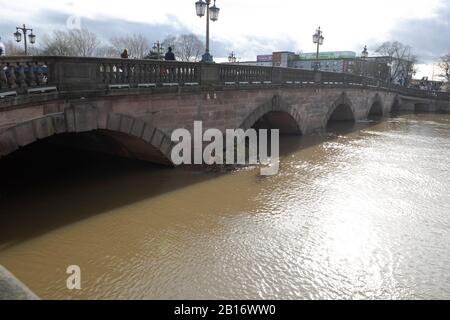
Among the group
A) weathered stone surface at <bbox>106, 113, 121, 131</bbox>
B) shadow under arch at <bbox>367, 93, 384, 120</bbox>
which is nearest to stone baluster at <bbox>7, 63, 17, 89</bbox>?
weathered stone surface at <bbox>106, 113, 121, 131</bbox>

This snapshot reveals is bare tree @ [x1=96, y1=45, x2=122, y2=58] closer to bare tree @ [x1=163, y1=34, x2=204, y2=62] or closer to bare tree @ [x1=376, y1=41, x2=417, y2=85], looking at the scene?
bare tree @ [x1=163, y1=34, x2=204, y2=62]

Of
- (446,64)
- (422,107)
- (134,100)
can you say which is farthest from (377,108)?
(446,64)

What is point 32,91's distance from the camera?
7672mm

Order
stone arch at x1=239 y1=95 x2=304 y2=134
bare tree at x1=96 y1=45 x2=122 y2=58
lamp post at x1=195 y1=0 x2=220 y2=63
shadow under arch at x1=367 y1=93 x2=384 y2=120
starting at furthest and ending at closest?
bare tree at x1=96 y1=45 x2=122 y2=58 < shadow under arch at x1=367 y1=93 x2=384 y2=120 < stone arch at x1=239 y1=95 x2=304 y2=134 < lamp post at x1=195 y1=0 x2=220 y2=63

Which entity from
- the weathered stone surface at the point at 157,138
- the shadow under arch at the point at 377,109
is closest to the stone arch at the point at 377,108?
the shadow under arch at the point at 377,109

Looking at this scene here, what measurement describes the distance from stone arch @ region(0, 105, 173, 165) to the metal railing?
60 cm

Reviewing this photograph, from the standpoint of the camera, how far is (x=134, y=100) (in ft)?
32.7

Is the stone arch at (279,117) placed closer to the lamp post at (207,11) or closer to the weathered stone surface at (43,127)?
the lamp post at (207,11)

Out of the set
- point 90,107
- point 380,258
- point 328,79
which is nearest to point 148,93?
point 90,107

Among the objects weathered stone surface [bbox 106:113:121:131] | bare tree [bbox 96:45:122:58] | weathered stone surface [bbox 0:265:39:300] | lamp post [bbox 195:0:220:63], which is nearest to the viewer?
weathered stone surface [bbox 0:265:39:300]

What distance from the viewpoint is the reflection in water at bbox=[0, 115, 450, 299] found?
5816 mm

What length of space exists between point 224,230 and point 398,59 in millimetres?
72438

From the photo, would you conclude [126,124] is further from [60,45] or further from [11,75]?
[60,45]
